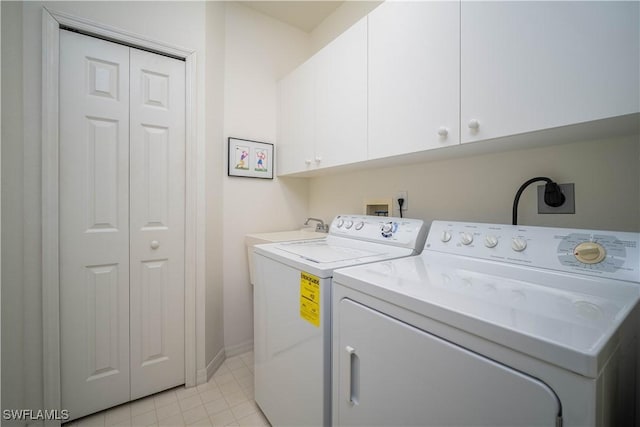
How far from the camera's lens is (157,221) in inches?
65.1

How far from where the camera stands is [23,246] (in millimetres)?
1312

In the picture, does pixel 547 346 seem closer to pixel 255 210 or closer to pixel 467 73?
pixel 467 73

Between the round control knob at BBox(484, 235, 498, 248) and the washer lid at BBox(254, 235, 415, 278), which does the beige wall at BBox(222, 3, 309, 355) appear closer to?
the washer lid at BBox(254, 235, 415, 278)

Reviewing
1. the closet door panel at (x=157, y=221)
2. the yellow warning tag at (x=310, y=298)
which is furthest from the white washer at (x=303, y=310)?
the closet door panel at (x=157, y=221)

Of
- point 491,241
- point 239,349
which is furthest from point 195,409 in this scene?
point 491,241

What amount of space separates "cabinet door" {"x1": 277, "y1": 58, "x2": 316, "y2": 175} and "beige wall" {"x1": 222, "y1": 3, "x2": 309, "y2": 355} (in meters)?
0.14

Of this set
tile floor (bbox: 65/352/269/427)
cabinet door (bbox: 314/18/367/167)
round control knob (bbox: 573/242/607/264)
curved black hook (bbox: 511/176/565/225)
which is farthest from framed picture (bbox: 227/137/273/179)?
round control knob (bbox: 573/242/607/264)

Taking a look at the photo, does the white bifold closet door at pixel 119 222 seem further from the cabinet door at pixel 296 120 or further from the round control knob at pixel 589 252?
the round control knob at pixel 589 252

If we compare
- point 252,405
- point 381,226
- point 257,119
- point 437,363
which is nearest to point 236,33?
point 257,119

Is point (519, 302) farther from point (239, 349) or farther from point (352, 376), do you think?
point (239, 349)

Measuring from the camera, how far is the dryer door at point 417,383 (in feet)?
1.73

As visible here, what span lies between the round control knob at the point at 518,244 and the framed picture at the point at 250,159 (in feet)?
5.77

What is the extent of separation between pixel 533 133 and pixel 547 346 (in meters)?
0.73

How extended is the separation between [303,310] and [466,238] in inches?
28.8
